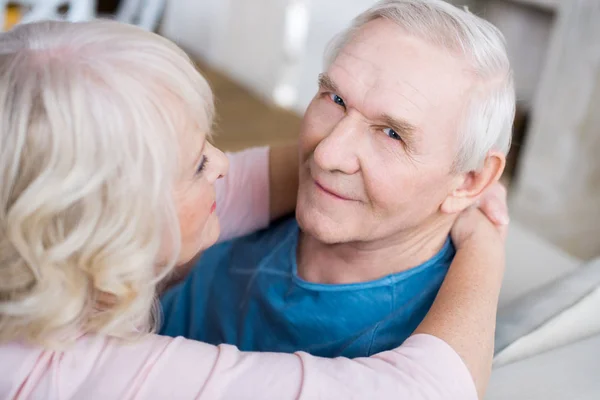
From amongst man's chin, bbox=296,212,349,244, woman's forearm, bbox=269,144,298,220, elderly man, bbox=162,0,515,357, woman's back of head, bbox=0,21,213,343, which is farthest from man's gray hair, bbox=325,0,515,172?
woman's back of head, bbox=0,21,213,343

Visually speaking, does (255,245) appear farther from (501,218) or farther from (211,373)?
(211,373)

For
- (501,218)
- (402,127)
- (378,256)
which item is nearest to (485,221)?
(501,218)

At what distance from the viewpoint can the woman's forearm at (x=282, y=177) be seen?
1.62 meters

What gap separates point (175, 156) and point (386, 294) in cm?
60

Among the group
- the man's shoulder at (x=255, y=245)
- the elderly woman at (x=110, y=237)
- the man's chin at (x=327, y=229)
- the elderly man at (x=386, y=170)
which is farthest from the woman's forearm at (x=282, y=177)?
the elderly woman at (x=110, y=237)

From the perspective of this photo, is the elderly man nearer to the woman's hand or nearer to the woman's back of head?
the woman's hand

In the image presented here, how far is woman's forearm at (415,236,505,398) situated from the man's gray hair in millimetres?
182

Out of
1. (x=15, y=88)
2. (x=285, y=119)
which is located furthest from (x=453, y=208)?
(x=285, y=119)

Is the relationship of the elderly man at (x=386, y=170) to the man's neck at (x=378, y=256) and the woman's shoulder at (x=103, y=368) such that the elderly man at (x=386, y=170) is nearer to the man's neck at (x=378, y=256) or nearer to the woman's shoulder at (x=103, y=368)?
the man's neck at (x=378, y=256)

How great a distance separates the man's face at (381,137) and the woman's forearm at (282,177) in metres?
0.25

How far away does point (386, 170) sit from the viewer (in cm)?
126

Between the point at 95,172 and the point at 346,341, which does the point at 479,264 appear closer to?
the point at 346,341

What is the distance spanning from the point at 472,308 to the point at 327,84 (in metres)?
0.52

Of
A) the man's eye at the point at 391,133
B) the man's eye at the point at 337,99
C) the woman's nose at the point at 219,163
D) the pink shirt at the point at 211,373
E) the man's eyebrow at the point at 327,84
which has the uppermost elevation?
the man's eyebrow at the point at 327,84
